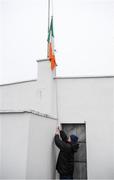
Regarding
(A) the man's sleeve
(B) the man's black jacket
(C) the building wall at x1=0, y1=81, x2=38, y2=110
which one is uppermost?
(C) the building wall at x1=0, y1=81, x2=38, y2=110

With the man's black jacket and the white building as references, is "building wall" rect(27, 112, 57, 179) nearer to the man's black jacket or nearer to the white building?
the white building

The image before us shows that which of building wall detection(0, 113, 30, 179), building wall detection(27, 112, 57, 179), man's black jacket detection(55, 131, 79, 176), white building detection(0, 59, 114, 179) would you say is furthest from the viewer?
white building detection(0, 59, 114, 179)

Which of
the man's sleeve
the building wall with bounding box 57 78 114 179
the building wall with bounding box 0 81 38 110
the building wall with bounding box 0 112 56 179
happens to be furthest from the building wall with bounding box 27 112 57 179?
the building wall with bounding box 0 81 38 110

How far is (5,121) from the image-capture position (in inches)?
241

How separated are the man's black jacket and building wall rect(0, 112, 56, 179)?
2.91 ft

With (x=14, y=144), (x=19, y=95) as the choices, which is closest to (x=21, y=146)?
(x=14, y=144)

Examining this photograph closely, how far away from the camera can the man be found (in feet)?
23.8

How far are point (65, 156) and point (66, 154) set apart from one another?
2.6 inches

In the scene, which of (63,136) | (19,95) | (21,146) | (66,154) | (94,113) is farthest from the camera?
(19,95)

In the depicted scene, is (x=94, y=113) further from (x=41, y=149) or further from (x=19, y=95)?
(x=19, y=95)

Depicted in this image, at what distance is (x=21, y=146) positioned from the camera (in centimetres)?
582

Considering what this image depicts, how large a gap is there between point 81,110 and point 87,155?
4.13 feet

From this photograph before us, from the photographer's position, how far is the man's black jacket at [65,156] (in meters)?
7.26

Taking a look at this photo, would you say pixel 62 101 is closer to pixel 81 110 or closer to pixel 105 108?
pixel 81 110
